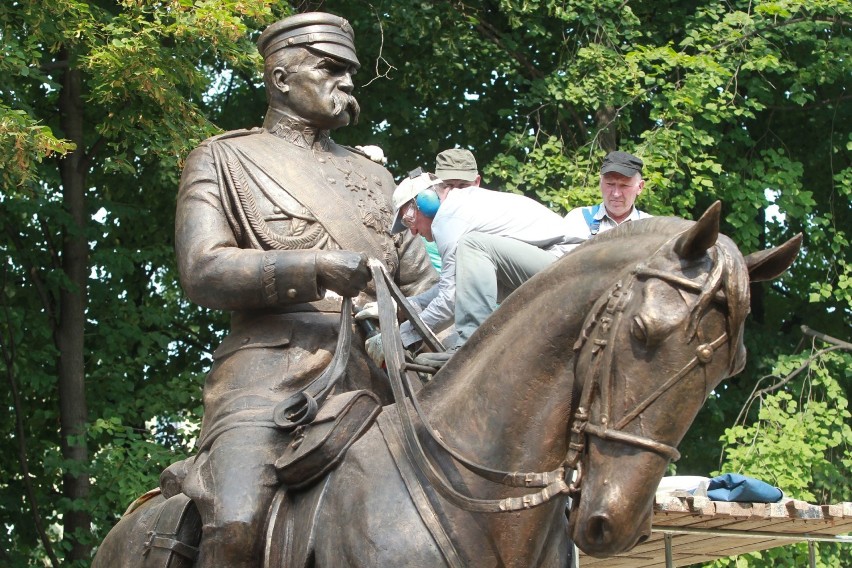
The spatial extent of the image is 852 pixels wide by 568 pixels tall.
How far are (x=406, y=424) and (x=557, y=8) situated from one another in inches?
415

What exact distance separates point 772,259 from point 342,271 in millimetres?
1586

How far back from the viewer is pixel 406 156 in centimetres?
1563

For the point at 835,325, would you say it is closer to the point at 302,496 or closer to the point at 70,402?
the point at 70,402

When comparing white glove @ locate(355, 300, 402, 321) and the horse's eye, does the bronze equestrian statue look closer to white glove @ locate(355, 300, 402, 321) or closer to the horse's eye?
the horse's eye

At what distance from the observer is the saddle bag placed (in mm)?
4672

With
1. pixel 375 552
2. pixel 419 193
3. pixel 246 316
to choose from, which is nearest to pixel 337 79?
pixel 419 193

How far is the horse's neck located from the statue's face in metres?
1.76

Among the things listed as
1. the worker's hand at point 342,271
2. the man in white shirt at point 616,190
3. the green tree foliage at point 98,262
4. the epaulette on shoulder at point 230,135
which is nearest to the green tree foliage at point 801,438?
the green tree foliage at point 98,262

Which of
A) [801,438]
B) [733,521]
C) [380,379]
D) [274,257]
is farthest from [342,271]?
[801,438]

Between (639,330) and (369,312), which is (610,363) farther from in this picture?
(369,312)

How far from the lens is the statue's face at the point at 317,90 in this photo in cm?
595

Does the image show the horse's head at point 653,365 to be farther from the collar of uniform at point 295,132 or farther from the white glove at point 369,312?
the collar of uniform at point 295,132

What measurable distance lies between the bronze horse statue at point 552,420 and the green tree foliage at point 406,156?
26.7 ft

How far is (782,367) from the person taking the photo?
14.7 m
